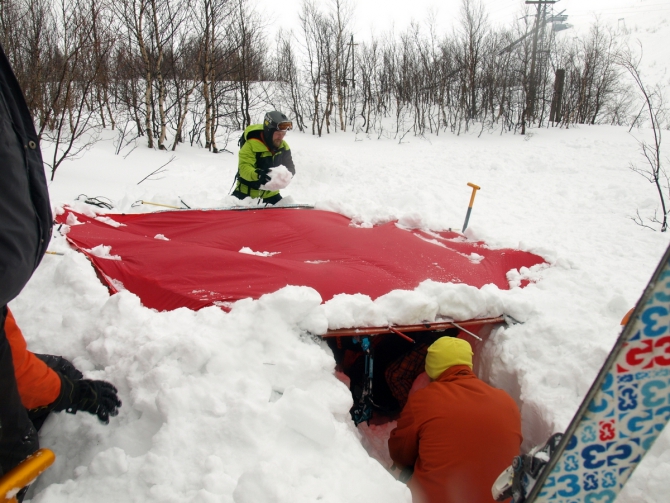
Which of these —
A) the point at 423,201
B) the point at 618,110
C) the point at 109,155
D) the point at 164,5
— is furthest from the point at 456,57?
the point at 109,155

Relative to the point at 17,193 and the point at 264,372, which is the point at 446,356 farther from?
the point at 17,193

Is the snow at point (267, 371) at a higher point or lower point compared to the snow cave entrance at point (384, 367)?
higher

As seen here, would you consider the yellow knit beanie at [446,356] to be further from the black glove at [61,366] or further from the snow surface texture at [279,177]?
the snow surface texture at [279,177]

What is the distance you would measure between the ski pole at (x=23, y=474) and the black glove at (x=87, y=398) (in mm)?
187

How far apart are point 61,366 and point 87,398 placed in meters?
0.25

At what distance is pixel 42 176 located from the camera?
1.09 metres

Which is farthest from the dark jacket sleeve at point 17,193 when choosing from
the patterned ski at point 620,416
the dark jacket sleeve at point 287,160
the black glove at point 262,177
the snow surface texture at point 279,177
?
the dark jacket sleeve at point 287,160

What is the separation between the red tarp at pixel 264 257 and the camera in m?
2.41

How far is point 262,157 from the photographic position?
4.35 m

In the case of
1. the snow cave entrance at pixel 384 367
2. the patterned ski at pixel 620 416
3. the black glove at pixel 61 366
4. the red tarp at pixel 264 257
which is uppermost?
the patterned ski at pixel 620 416

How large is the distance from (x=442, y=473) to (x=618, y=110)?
1894 cm

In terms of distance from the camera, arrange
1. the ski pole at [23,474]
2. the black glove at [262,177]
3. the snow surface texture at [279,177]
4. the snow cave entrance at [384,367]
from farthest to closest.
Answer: the black glove at [262,177] → the snow surface texture at [279,177] → the snow cave entrance at [384,367] → the ski pole at [23,474]

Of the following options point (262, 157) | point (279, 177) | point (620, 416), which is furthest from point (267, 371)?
point (262, 157)

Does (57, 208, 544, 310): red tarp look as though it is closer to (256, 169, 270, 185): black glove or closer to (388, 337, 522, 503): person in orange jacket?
(256, 169, 270, 185): black glove
